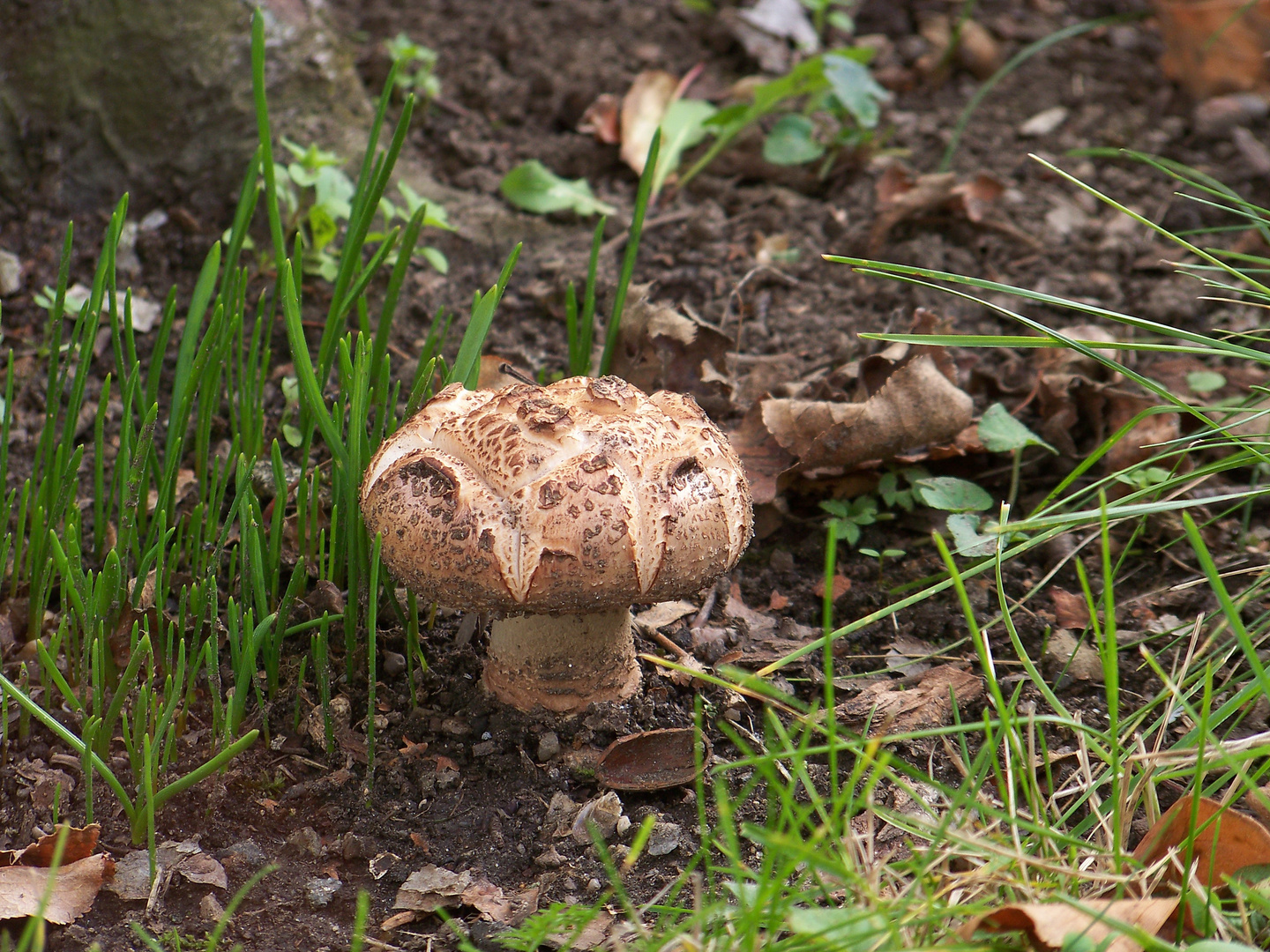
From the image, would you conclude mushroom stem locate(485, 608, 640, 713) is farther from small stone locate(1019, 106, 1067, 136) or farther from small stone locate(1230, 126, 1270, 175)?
small stone locate(1230, 126, 1270, 175)

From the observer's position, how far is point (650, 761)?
224cm

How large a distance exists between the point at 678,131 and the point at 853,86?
2.18ft

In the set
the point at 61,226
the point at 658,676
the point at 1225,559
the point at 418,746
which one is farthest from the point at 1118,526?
the point at 61,226

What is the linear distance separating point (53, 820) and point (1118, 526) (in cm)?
251

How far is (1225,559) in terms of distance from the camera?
2656mm

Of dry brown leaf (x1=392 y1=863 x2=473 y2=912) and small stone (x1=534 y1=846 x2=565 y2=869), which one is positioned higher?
dry brown leaf (x1=392 y1=863 x2=473 y2=912)

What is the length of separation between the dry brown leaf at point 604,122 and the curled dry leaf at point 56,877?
123 inches

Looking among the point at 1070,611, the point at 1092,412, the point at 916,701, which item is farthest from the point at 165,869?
the point at 1092,412

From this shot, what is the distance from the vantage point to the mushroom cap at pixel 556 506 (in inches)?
75.2

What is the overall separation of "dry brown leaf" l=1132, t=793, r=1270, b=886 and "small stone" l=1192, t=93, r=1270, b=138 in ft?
11.7

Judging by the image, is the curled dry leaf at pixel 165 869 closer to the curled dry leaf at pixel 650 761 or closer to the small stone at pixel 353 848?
the small stone at pixel 353 848

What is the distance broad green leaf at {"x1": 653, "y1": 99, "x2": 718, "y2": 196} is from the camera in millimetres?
4043

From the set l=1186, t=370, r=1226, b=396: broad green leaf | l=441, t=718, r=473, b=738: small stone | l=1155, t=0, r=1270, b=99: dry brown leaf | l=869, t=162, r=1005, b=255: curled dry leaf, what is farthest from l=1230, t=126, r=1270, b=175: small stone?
l=441, t=718, r=473, b=738: small stone

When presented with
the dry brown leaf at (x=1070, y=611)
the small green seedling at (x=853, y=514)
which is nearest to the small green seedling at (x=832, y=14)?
the small green seedling at (x=853, y=514)
